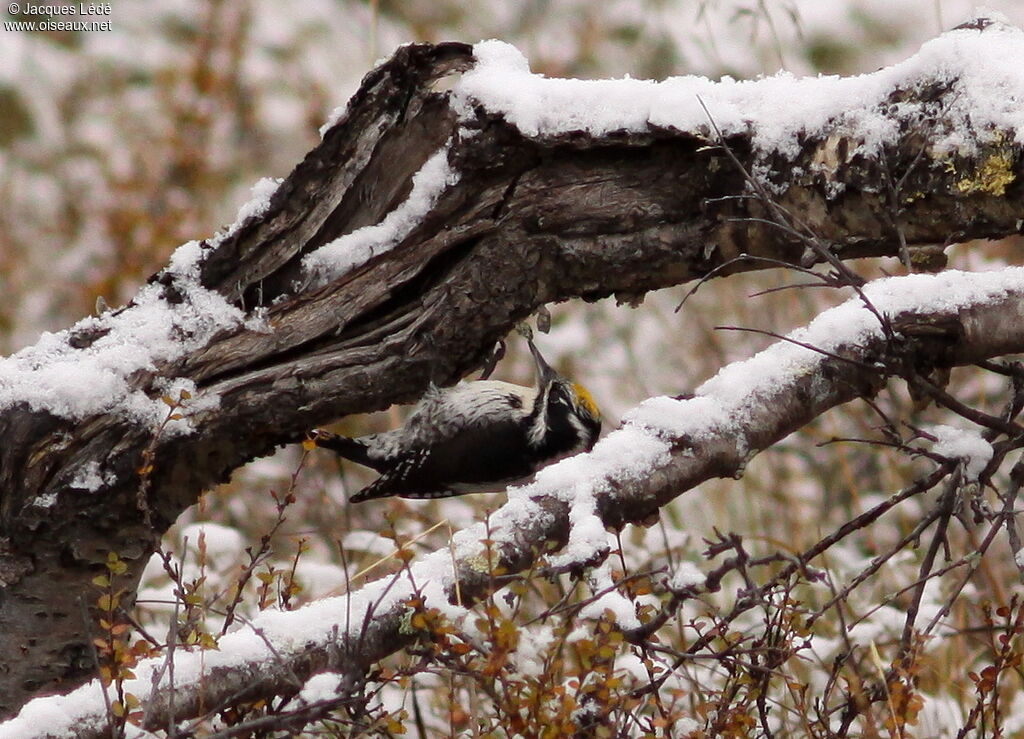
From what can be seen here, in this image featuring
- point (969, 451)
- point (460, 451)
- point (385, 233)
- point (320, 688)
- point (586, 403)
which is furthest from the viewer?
point (586, 403)

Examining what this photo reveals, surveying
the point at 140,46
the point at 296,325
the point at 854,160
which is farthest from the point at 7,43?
the point at 854,160

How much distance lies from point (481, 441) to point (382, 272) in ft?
3.68

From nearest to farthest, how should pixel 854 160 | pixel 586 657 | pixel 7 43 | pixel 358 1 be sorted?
1. pixel 586 657
2. pixel 854 160
3. pixel 7 43
4. pixel 358 1

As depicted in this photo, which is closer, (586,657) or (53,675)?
(586,657)

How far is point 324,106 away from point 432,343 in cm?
443

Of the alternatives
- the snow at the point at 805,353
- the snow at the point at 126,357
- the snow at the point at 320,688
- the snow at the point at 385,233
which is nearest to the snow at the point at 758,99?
the snow at the point at 385,233

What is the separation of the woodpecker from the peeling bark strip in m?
0.84

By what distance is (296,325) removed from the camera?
3.13 meters

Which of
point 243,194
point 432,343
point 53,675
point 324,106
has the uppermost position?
point 243,194

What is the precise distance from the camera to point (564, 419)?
4.16 metres

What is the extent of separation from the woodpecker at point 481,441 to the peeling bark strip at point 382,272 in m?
0.84

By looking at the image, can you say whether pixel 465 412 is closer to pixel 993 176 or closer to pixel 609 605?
pixel 609 605

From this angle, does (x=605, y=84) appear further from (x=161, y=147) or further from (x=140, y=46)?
(x=140, y=46)

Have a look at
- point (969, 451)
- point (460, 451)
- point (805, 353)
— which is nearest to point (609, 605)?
point (805, 353)
